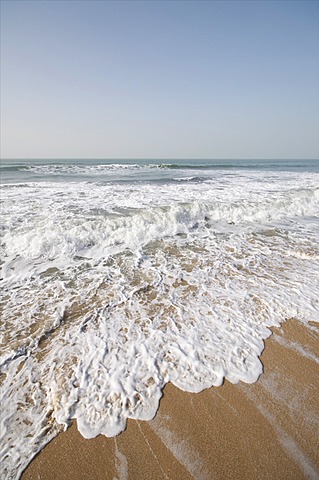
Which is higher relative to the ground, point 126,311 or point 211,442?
point 126,311

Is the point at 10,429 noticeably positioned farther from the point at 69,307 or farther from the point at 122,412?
the point at 69,307

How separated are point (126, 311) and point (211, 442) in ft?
7.01

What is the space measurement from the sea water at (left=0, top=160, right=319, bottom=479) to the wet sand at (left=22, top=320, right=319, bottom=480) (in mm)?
123

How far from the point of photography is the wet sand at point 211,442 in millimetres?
1968

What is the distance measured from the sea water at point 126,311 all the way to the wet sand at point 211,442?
0.12 meters

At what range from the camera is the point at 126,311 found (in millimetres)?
3918

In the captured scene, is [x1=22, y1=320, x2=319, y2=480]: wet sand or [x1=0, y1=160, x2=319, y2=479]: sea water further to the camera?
[x1=0, y1=160, x2=319, y2=479]: sea water

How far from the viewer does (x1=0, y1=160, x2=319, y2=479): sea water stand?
2.49m

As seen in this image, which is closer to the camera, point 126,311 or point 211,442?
point 211,442

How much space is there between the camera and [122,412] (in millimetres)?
2389

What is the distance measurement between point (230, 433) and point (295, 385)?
0.96m

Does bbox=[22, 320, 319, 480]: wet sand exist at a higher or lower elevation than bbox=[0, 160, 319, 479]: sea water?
lower

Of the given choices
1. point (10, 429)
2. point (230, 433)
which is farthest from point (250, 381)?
point (10, 429)

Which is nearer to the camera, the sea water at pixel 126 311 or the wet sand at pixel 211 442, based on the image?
the wet sand at pixel 211 442
